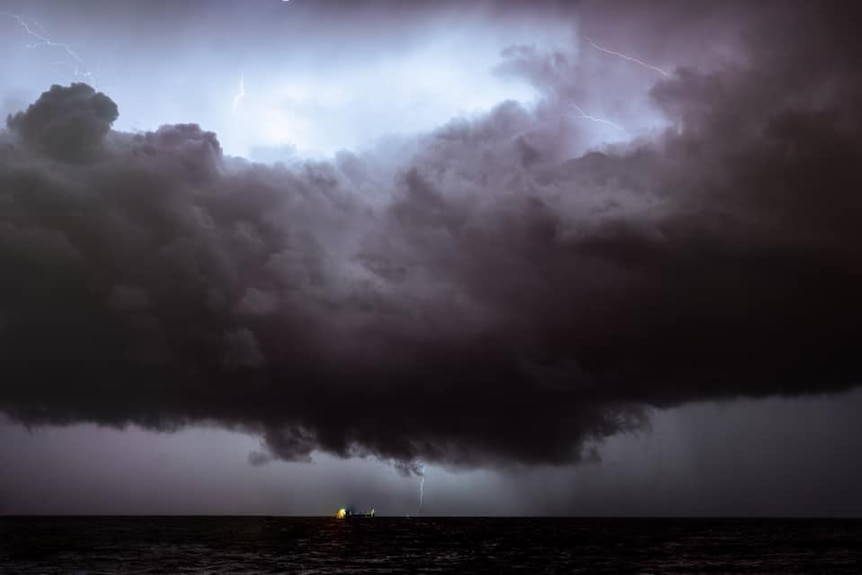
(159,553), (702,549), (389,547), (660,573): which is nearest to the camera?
(660,573)

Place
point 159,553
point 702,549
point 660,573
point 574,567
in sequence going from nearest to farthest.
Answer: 1. point 660,573
2. point 574,567
3. point 159,553
4. point 702,549

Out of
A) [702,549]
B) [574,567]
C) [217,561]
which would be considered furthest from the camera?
[702,549]

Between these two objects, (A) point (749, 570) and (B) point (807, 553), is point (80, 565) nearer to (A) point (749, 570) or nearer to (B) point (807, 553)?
(A) point (749, 570)

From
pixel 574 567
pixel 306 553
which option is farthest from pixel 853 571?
pixel 306 553

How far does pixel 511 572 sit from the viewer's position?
279 ft

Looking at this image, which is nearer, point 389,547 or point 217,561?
point 217,561

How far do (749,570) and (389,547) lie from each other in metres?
72.6

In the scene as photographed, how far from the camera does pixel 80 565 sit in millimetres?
92938

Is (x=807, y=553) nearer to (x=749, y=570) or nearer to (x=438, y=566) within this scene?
(x=749, y=570)

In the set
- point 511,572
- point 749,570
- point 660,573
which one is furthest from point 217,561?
point 749,570

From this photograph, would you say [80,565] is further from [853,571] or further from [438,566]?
[853,571]

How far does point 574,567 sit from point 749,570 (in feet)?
67.7

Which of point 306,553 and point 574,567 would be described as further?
point 306,553

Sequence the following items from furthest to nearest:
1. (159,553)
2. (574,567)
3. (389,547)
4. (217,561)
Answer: (389,547) < (159,553) < (217,561) < (574,567)
